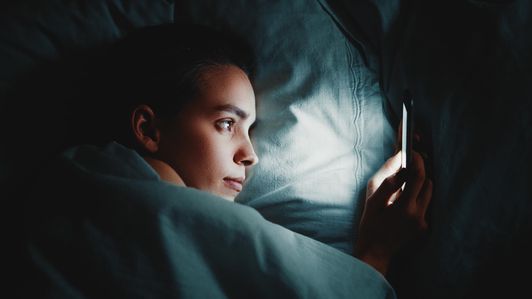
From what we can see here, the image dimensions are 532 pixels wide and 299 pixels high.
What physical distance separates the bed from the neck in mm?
173

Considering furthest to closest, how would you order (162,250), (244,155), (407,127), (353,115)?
(353,115) < (244,155) < (407,127) < (162,250)

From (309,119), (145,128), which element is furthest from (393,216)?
(145,128)

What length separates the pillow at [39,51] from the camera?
0.97m

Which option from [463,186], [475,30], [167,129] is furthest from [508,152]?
[167,129]

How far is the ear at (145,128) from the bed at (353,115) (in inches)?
7.6

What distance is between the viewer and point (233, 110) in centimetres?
95

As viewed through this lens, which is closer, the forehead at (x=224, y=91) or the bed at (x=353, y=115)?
the bed at (x=353, y=115)

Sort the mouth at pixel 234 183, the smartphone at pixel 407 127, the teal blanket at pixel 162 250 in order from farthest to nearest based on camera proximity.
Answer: the mouth at pixel 234 183 < the smartphone at pixel 407 127 < the teal blanket at pixel 162 250

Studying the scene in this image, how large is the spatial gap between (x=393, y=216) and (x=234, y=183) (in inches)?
13.4

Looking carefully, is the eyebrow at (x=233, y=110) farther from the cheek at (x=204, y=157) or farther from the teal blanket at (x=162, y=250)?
the teal blanket at (x=162, y=250)

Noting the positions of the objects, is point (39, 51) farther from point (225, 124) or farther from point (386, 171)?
point (386, 171)

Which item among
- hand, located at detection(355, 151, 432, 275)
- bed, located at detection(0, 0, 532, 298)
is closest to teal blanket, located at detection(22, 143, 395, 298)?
bed, located at detection(0, 0, 532, 298)

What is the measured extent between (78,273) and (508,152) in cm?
71

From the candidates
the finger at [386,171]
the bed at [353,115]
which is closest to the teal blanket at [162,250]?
the bed at [353,115]
